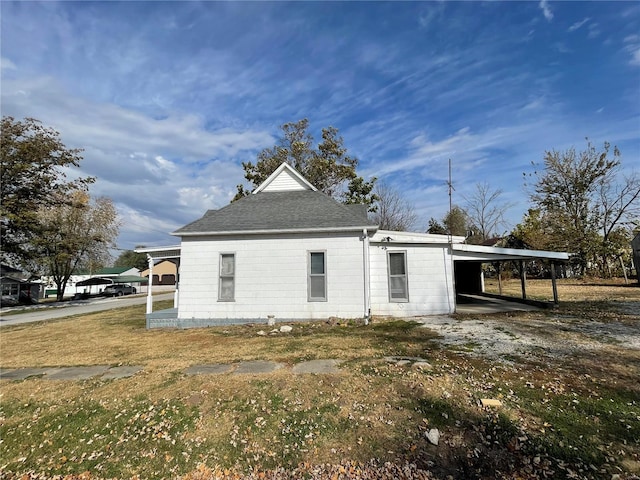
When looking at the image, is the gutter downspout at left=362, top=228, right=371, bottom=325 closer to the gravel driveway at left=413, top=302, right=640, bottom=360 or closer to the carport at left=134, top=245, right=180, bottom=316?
the gravel driveway at left=413, top=302, right=640, bottom=360

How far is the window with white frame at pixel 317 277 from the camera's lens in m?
10.7

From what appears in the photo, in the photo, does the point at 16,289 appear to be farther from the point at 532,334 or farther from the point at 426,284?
the point at 532,334

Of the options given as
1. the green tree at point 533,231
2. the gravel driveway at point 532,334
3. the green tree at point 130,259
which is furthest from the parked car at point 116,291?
the green tree at point 533,231

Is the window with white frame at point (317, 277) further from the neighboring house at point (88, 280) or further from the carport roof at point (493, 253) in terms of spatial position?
the neighboring house at point (88, 280)

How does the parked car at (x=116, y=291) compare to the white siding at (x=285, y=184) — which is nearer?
the white siding at (x=285, y=184)

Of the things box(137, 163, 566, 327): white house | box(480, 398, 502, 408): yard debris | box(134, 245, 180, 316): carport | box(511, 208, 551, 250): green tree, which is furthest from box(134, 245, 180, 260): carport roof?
box(511, 208, 551, 250): green tree

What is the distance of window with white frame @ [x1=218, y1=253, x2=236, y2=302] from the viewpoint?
11.1 m

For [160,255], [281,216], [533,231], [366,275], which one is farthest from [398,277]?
[533,231]

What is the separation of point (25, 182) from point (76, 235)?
7995mm

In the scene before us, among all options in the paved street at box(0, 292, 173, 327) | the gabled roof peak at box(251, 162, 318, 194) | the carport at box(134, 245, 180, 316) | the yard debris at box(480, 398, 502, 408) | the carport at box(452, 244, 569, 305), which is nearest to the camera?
the yard debris at box(480, 398, 502, 408)

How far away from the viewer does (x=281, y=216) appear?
1186cm

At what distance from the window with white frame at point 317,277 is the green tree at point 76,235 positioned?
24.2 meters

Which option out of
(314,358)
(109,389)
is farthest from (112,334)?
(314,358)

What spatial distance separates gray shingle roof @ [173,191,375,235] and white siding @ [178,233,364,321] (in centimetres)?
38
